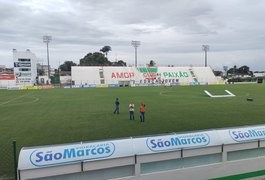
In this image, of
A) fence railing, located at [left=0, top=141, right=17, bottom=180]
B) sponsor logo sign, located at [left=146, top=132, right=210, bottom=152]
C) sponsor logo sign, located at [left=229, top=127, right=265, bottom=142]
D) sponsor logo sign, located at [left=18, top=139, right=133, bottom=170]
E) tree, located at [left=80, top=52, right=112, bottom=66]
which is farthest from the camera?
tree, located at [left=80, top=52, right=112, bottom=66]

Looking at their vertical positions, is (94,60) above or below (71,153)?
above

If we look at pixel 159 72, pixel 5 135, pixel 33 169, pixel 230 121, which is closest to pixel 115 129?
pixel 5 135

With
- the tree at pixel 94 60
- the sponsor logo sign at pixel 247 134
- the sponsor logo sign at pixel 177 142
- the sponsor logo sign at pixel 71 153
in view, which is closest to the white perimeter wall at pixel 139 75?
the tree at pixel 94 60

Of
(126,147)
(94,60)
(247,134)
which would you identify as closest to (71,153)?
(126,147)

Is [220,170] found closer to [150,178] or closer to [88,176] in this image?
[150,178]

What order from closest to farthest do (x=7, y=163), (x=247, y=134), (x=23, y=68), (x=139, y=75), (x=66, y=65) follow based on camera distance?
(x=247, y=134) → (x=7, y=163) → (x=23, y=68) → (x=139, y=75) → (x=66, y=65)

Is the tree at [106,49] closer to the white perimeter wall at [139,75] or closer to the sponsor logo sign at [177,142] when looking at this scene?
the white perimeter wall at [139,75]

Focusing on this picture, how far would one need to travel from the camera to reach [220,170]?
776cm

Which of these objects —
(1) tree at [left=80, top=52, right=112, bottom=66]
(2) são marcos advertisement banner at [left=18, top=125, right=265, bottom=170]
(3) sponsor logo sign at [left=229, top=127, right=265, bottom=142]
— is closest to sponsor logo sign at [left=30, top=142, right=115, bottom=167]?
(2) são marcos advertisement banner at [left=18, top=125, right=265, bottom=170]

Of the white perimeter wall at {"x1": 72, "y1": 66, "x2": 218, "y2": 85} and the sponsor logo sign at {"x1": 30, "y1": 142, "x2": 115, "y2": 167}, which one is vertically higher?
the white perimeter wall at {"x1": 72, "y1": 66, "x2": 218, "y2": 85}

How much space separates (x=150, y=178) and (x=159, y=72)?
3475 inches

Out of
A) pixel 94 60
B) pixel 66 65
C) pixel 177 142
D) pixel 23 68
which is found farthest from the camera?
pixel 66 65

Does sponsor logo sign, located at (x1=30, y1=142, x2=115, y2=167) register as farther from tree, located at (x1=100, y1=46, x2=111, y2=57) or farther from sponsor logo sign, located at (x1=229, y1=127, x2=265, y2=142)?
tree, located at (x1=100, y1=46, x2=111, y2=57)

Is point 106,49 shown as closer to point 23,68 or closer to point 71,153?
point 23,68
